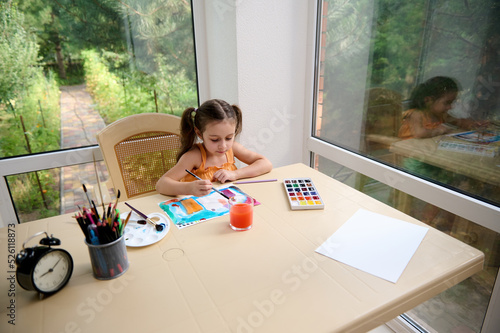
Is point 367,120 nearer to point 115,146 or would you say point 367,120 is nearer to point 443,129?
point 443,129

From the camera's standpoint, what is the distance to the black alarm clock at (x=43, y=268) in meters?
0.70

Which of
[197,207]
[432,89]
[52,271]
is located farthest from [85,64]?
[432,89]

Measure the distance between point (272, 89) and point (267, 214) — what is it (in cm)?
105

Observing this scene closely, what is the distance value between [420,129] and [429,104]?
0.37 ft

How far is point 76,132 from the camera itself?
67.5 inches

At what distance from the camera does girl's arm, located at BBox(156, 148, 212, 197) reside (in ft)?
3.91

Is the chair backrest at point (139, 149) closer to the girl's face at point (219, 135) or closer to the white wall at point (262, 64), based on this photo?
the girl's face at point (219, 135)

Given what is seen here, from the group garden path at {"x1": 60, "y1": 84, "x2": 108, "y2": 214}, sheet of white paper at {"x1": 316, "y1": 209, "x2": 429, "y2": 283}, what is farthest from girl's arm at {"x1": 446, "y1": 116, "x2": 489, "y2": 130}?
garden path at {"x1": 60, "y1": 84, "x2": 108, "y2": 214}

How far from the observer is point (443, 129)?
1.27m

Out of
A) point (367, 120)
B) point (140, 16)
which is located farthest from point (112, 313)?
point (140, 16)

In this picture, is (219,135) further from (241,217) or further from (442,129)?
(442,129)

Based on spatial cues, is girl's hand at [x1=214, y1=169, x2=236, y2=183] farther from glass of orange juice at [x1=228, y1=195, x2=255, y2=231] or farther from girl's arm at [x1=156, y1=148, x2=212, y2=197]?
glass of orange juice at [x1=228, y1=195, x2=255, y2=231]

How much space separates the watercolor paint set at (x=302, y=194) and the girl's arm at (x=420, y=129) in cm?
54

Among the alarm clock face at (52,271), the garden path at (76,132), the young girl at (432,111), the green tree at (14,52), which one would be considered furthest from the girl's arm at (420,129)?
the green tree at (14,52)
